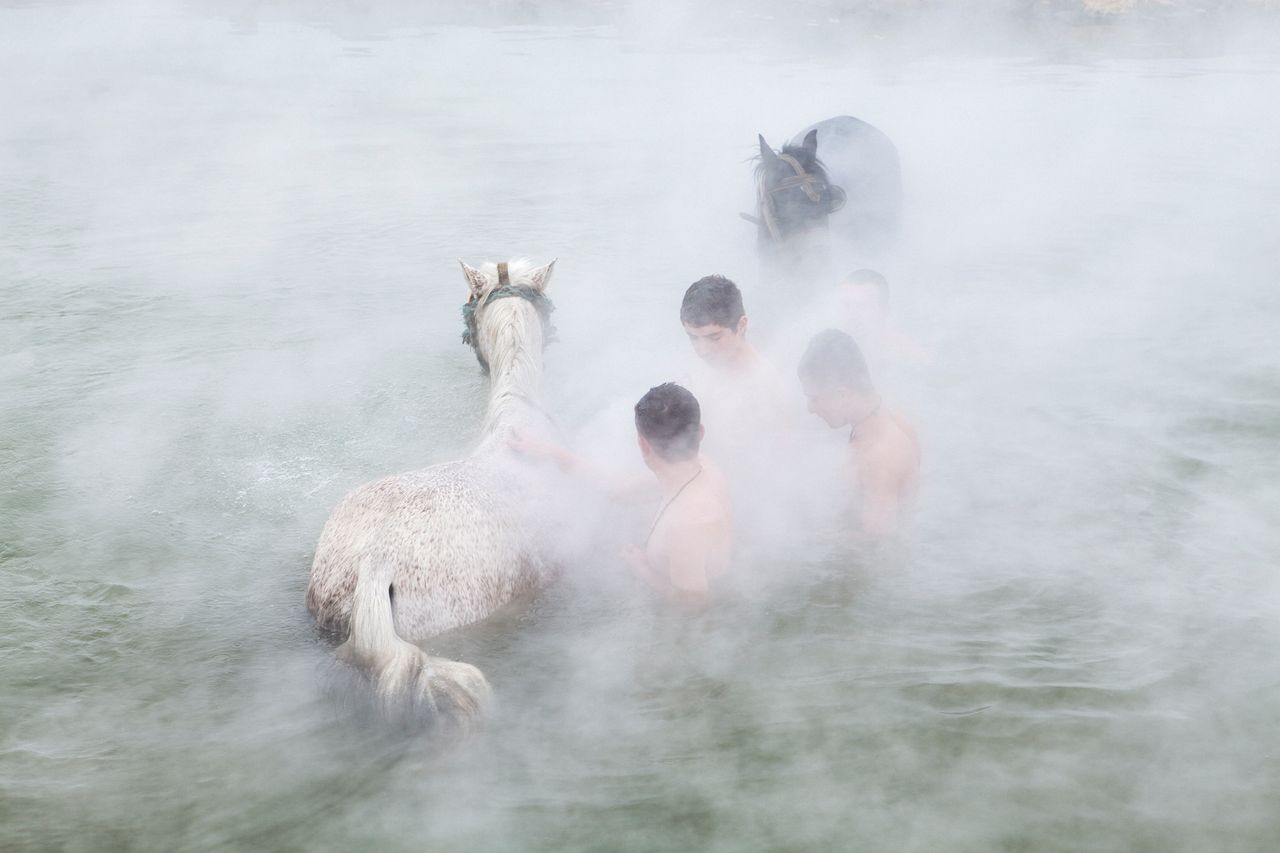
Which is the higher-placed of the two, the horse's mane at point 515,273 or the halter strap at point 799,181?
the halter strap at point 799,181

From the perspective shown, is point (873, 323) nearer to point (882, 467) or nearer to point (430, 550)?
point (882, 467)

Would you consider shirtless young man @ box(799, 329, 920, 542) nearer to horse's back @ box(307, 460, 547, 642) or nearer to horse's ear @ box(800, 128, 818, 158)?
horse's back @ box(307, 460, 547, 642)

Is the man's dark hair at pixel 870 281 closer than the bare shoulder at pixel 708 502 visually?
No

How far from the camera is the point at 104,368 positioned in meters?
5.79

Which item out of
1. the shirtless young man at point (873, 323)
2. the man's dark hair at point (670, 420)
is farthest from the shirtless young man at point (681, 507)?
the shirtless young man at point (873, 323)

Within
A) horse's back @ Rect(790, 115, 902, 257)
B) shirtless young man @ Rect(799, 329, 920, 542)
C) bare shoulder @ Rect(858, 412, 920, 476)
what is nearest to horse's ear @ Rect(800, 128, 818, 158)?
horse's back @ Rect(790, 115, 902, 257)

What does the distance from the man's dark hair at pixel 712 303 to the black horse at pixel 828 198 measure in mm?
1887

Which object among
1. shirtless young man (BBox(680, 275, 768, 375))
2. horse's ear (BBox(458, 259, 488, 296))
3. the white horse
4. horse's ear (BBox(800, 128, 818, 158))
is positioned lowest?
the white horse

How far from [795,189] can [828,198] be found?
7.4 inches

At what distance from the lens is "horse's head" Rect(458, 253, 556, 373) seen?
4.43m

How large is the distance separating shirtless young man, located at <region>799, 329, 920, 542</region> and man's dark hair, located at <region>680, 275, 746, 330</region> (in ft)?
1.22

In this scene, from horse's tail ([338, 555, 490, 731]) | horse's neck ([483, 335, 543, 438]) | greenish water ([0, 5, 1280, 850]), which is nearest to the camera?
greenish water ([0, 5, 1280, 850])

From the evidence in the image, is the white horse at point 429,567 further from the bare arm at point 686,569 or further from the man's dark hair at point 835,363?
the man's dark hair at point 835,363

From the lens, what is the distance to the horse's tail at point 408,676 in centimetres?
277
